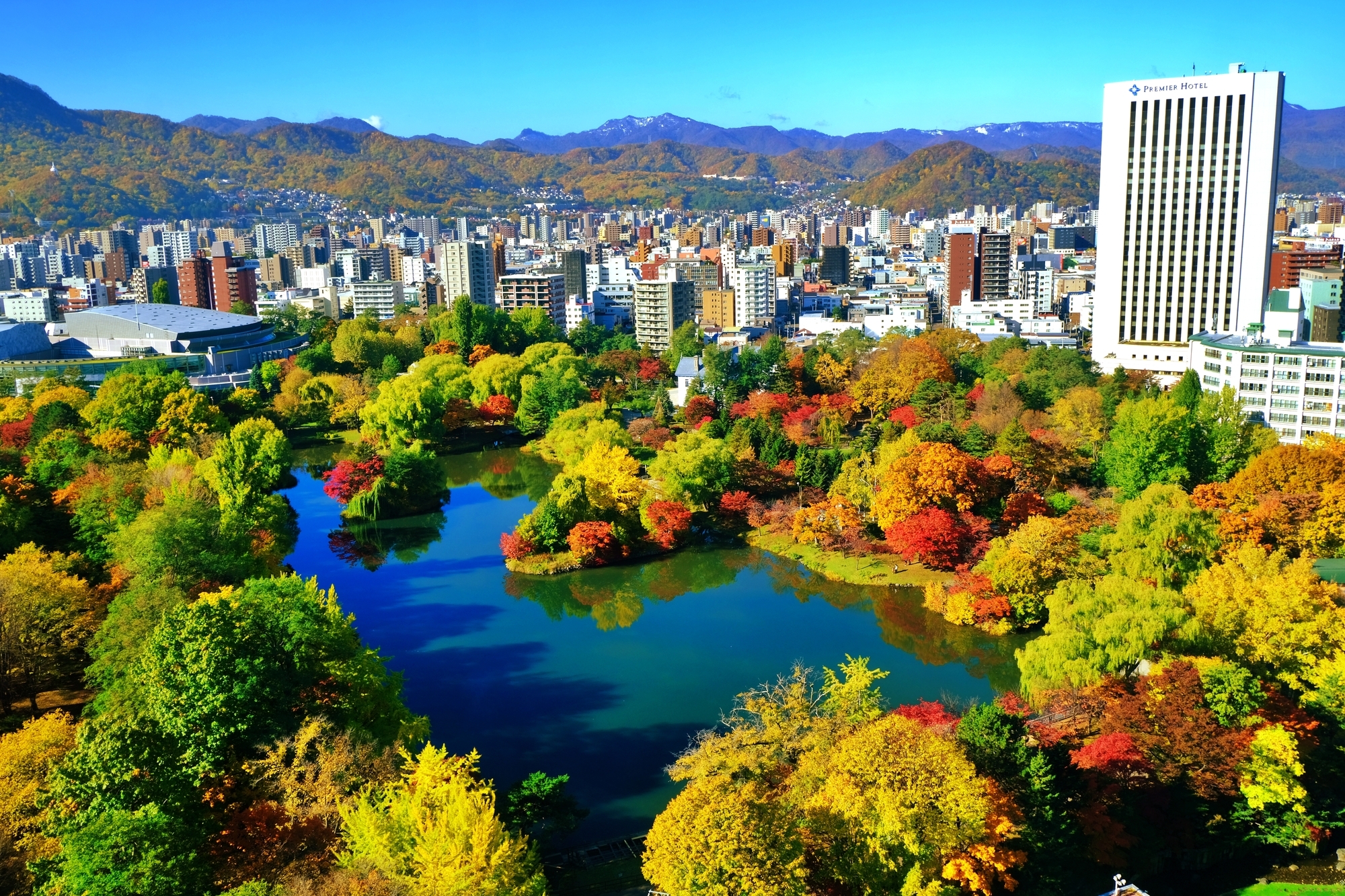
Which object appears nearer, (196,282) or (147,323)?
(147,323)

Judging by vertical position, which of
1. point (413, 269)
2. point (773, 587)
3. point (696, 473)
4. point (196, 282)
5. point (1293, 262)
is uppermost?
point (413, 269)

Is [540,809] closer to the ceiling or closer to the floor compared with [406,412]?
closer to the floor

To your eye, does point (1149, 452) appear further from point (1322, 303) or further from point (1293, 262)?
point (1293, 262)

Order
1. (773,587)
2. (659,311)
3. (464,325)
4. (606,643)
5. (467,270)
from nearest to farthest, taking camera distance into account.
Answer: (606,643) → (773,587) → (464,325) → (659,311) → (467,270)

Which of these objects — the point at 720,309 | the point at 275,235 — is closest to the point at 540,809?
the point at 720,309

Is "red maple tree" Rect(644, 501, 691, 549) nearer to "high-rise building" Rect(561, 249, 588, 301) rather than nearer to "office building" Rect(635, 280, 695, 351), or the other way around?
"office building" Rect(635, 280, 695, 351)

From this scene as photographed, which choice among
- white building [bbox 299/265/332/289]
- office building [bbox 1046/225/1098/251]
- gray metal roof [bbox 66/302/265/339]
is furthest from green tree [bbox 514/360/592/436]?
office building [bbox 1046/225/1098/251]
